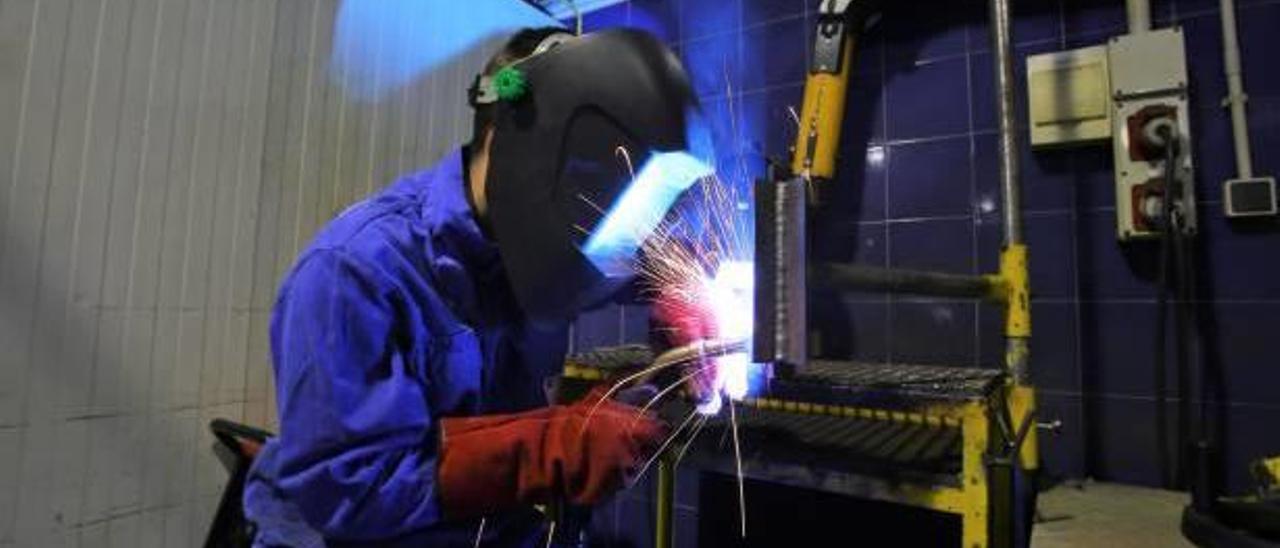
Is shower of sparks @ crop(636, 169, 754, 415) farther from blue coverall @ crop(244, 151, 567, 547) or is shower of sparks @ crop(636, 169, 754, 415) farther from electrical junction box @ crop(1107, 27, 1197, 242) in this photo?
electrical junction box @ crop(1107, 27, 1197, 242)

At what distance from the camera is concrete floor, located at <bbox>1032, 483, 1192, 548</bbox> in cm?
117

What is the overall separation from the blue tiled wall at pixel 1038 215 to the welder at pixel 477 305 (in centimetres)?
128

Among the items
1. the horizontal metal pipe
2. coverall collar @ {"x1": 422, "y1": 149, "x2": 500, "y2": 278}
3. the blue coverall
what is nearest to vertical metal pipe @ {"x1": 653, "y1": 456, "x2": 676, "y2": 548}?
the blue coverall

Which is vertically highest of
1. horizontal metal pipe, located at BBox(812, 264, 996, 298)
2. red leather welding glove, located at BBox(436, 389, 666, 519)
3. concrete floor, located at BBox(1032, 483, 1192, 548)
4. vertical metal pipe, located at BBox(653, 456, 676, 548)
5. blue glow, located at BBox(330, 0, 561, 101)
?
blue glow, located at BBox(330, 0, 561, 101)

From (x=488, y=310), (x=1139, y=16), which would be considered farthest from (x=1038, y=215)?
(x=488, y=310)

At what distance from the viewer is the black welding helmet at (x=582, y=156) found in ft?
2.72

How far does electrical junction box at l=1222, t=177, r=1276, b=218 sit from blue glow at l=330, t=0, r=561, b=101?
1695mm

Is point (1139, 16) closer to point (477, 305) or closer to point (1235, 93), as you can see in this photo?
point (1235, 93)

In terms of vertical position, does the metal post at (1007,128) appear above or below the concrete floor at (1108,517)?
above

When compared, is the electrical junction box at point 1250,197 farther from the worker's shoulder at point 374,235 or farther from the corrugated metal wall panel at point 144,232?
the corrugated metal wall panel at point 144,232

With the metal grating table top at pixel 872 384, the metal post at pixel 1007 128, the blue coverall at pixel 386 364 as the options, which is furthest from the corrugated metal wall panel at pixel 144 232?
the metal post at pixel 1007 128

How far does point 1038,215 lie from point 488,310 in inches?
59.4

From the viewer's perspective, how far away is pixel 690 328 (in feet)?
3.83

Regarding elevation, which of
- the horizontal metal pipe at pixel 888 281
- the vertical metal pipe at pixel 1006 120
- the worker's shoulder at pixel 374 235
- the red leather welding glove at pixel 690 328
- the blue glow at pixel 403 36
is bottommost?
the red leather welding glove at pixel 690 328
